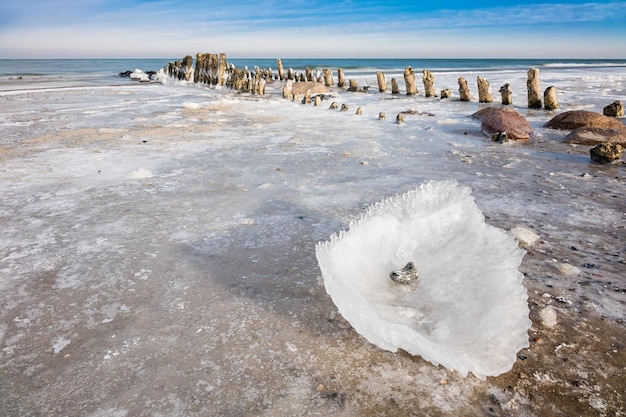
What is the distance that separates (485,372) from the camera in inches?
62.6

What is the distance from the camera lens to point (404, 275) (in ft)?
7.36

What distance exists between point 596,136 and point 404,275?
6.22 meters

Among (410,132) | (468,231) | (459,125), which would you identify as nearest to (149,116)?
(410,132)

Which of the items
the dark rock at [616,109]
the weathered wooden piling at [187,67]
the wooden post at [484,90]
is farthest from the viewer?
the weathered wooden piling at [187,67]

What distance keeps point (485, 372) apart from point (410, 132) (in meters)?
6.65

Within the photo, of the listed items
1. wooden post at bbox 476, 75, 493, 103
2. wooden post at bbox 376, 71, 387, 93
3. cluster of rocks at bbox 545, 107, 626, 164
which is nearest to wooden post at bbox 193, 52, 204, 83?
wooden post at bbox 376, 71, 387, 93

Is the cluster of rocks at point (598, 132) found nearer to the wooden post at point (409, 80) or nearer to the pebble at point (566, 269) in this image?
the pebble at point (566, 269)

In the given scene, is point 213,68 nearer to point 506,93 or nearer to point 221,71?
point 221,71

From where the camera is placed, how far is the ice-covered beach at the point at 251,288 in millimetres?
1591

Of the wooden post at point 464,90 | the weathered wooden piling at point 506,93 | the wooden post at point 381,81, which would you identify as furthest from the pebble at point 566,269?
the wooden post at point 381,81

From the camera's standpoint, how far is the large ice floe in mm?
1674

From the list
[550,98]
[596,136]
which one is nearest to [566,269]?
[596,136]

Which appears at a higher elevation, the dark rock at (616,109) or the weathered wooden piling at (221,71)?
the weathered wooden piling at (221,71)

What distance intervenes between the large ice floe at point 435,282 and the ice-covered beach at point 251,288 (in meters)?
0.11
